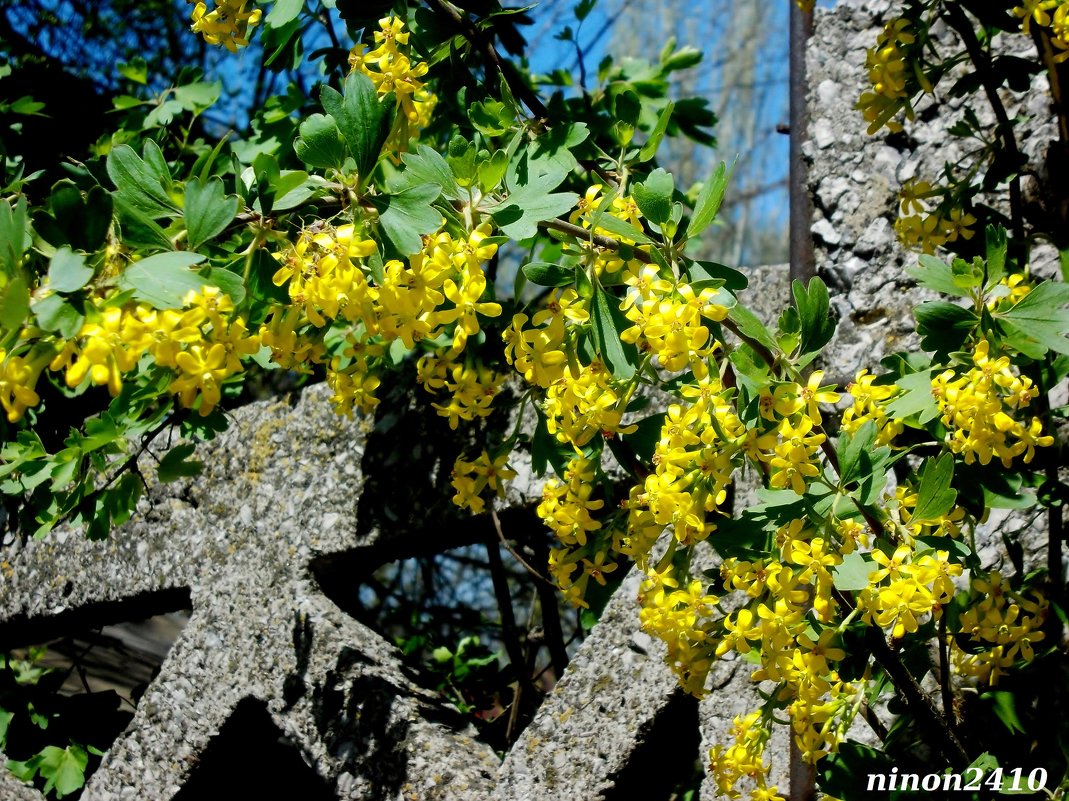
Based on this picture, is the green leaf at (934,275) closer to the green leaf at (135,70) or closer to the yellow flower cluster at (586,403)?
the yellow flower cluster at (586,403)

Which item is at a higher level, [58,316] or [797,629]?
[58,316]

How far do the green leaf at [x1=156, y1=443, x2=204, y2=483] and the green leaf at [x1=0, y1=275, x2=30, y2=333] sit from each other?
1.19 ft

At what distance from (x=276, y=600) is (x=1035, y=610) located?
44.3 inches

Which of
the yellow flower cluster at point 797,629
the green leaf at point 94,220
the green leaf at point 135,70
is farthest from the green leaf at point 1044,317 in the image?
the green leaf at point 135,70

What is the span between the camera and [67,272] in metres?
0.81

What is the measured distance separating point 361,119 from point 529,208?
0.18 m

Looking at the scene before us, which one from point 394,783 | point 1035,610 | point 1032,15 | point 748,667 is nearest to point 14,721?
point 394,783

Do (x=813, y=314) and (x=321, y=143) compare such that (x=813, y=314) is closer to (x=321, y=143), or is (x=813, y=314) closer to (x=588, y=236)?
(x=588, y=236)

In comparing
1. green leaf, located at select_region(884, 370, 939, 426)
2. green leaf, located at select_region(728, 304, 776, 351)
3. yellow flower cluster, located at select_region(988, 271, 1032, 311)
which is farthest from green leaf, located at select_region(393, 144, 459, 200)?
yellow flower cluster, located at select_region(988, 271, 1032, 311)

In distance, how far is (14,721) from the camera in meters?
1.96

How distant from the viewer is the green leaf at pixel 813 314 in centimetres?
102

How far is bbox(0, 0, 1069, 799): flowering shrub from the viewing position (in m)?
0.88

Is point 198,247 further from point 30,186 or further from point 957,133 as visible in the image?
point 30,186

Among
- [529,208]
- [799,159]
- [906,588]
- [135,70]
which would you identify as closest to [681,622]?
[906,588]
